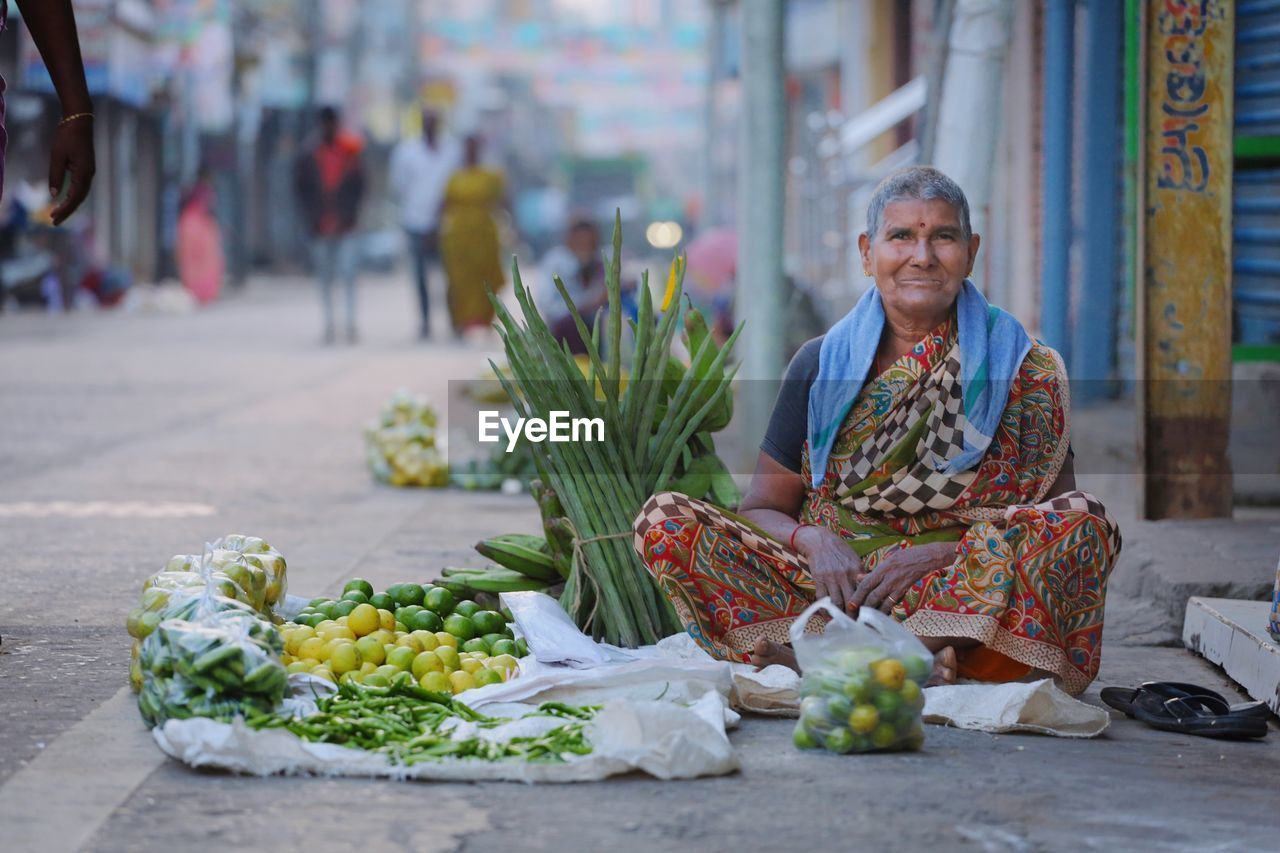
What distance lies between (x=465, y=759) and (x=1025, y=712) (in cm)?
111

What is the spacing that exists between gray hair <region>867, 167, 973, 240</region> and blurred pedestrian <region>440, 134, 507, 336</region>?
40.1ft

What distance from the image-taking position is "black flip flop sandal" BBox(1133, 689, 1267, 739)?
11.3 feet

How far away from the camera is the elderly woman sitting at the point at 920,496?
354cm

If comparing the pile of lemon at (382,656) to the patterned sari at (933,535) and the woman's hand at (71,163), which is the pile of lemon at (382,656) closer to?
the patterned sari at (933,535)

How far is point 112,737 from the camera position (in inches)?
128

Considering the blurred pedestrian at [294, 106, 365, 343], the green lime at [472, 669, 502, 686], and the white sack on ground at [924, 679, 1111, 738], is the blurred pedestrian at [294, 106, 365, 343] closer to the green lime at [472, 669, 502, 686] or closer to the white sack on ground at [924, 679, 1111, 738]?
the green lime at [472, 669, 502, 686]

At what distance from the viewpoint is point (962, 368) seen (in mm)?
3672

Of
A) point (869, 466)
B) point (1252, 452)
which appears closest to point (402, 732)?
point (869, 466)

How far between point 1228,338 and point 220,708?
352cm

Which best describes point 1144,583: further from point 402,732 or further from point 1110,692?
point 402,732

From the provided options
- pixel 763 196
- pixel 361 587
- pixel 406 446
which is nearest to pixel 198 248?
pixel 406 446

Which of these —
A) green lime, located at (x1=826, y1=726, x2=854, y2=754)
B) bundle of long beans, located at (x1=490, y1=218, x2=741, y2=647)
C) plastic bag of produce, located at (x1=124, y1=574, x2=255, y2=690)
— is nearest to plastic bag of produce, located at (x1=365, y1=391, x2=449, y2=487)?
bundle of long beans, located at (x1=490, y1=218, x2=741, y2=647)

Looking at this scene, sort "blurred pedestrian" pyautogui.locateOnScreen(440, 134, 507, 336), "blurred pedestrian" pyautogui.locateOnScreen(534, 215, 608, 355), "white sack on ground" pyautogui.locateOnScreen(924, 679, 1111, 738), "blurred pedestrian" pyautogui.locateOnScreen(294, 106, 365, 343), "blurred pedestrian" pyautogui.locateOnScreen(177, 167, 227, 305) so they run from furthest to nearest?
"blurred pedestrian" pyautogui.locateOnScreen(177, 167, 227, 305)
"blurred pedestrian" pyautogui.locateOnScreen(440, 134, 507, 336)
"blurred pedestrian" pyautogui.locateOnScreen(294, 106, 365, 343)
"blurred pedestrian" pyautogui.locateOnScreen(534, 215, 608, 355)
"white sack on ground" pyautogui.locateOnScreen(924, 679, 1111, 738)

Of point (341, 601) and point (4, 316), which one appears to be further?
point (4, 316)
